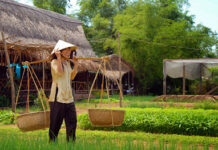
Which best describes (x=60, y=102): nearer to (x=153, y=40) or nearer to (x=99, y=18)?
(x=153, y=40)

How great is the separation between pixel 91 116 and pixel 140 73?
15.1 meters

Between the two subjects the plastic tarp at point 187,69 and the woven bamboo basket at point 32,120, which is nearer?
the woven bamboo basket at point 32,120

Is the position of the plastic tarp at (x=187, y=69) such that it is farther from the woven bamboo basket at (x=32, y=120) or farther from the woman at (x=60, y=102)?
the woman at (x=60, y=102)

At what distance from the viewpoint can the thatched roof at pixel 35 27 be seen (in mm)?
11227

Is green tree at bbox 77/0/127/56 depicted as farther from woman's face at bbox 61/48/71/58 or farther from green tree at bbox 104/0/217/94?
woman's face at bbox 61/48/71/58

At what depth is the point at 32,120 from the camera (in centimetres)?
402

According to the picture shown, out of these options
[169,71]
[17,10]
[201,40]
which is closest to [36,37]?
[17,10]

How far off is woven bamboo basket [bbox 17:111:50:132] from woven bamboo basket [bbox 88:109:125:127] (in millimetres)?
749

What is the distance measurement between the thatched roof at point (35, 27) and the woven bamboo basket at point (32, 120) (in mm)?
4887

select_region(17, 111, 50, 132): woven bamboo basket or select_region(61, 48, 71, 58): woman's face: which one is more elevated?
select_region(61, 48, 71, 58): woman's face

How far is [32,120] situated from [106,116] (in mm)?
1166

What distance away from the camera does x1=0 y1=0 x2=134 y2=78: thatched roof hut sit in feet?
31.5

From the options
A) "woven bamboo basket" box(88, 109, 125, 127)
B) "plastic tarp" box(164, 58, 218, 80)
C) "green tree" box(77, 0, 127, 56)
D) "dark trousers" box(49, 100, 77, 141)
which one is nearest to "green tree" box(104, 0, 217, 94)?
"plastic tarp" box(164, 58, 218, 80)

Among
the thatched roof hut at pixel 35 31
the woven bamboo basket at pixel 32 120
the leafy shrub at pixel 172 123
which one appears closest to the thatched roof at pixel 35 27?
the thatched roof hut at pixel 35 31
